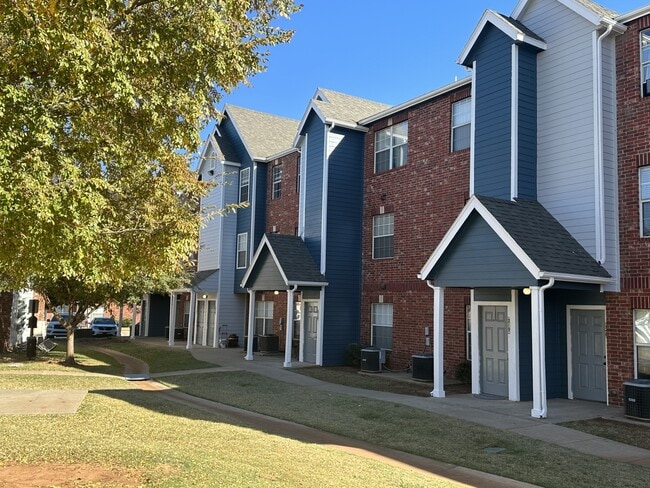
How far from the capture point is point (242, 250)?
30.3 meters

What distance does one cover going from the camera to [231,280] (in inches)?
1197

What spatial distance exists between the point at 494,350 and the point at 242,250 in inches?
678

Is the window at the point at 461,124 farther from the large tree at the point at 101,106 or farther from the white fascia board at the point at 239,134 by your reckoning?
the white fascia board at the point at 239,134

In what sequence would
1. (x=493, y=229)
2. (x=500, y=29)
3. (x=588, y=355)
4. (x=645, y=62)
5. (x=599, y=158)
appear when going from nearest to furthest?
(x=493, y=229)
(x=645, y=62)
(x=599, y=158)
(x=588, y=355)
(x=500, y=29)

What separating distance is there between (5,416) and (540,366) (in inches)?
416

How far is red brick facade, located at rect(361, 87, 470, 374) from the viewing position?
60.3ft

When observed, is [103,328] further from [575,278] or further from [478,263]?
[575,278]

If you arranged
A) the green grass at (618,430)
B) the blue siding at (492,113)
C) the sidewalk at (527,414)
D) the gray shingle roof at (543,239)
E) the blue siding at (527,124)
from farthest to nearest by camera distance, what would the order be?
the blue siding at (492,113) → the blue siding at (527,124) → the gray shingle roof at (543,239) → the green grass at (618,430) → the sidewalk at (527,414)

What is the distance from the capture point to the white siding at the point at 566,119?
14398mm

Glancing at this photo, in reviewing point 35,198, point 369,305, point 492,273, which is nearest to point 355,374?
point 369,305

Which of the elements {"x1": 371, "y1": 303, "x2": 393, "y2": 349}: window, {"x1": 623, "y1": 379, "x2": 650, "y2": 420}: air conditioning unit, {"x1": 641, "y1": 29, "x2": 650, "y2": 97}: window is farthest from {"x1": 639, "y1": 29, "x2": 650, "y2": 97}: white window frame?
{"x1": 371, "y1": 303, "x2": 393, "y2": 349}: window

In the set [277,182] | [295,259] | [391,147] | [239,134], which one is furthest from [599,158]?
[239,134]

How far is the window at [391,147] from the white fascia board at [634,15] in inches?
315

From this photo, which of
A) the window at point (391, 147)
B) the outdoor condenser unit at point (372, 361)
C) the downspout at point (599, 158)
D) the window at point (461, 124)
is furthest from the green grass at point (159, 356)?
the downspout at point (599, 158)
